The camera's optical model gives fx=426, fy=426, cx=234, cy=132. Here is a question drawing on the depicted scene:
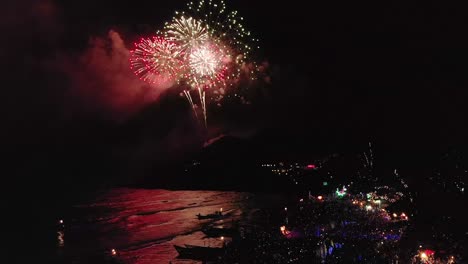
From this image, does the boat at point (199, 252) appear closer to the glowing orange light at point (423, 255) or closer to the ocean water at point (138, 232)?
the ocean water at point (138, 232)

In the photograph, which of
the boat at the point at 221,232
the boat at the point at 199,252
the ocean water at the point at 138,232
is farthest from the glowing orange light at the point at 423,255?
the boat at the point at 221,232

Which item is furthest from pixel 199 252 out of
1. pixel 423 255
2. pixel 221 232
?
pixel 423 255

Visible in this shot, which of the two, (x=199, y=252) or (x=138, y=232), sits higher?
(x=199, y=252)

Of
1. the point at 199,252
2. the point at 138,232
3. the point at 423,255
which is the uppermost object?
the point at 423,255

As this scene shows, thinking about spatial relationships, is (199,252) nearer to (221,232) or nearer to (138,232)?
(221,232)

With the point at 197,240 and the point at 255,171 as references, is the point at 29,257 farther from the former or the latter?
the point at 255,171

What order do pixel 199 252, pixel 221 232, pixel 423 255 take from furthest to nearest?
pixel 221 232
pixel 199 252
pixel 423 255

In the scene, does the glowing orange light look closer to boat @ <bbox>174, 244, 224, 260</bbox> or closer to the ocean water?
boat @ <bbox>174, 244, 224, 260</bbox>

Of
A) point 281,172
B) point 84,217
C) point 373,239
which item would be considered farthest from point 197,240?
point 281,172

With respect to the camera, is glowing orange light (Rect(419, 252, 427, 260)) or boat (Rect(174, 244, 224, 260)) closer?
glowing orange light (Rect(419, 252, 427, 260))

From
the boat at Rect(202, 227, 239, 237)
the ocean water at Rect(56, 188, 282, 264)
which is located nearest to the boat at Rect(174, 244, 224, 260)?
the ocean water at Rect(56, 188, 282, 264)

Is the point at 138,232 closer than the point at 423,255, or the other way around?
the point at 423,255
